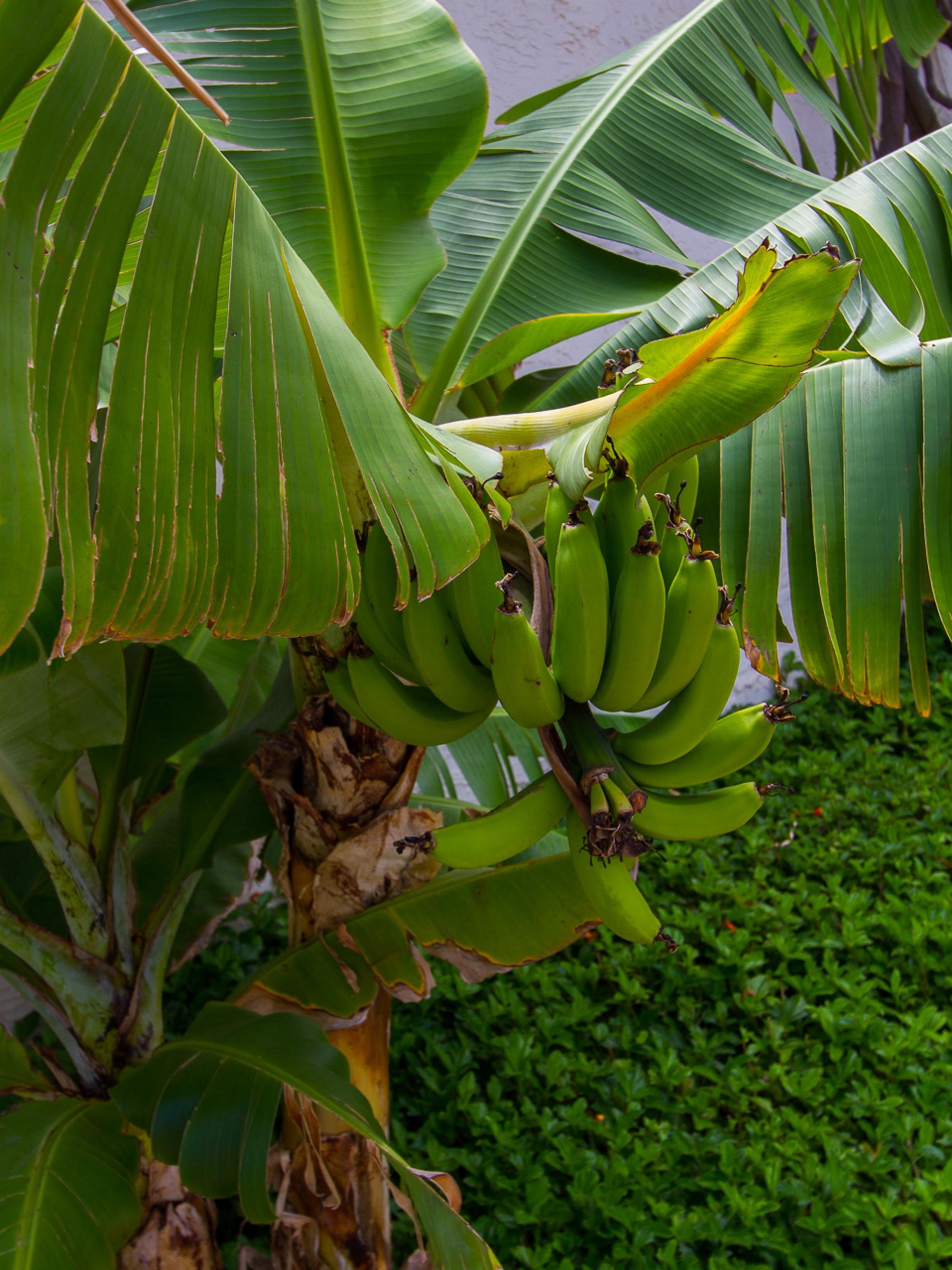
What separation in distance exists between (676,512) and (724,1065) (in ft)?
4.51

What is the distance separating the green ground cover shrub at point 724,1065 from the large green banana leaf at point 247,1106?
0.63 metres

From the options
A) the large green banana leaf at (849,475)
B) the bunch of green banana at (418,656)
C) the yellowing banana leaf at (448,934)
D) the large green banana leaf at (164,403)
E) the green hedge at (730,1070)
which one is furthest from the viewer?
the green hedge at (730,1070)

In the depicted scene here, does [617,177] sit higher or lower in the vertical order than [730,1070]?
higher

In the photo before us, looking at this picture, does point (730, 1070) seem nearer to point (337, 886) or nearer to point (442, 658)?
point (337, 886)

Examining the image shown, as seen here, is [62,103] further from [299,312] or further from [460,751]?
[460,751]

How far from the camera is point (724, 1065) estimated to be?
66.6 inches

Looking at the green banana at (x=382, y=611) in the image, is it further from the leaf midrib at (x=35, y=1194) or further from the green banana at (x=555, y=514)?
the leaf midrib at (x=35, y=1194)

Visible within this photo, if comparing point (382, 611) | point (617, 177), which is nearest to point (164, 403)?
point (382, 611)

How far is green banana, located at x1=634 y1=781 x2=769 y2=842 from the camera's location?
2.26 ft

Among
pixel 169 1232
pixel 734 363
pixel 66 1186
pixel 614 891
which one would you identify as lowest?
pixel 169 1232

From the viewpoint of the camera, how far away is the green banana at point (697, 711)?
2.22ft

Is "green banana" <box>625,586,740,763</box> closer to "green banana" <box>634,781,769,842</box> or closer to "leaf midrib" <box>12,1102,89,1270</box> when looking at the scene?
"green banana" <box>634,781,769,842</box>

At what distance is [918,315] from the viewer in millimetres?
990

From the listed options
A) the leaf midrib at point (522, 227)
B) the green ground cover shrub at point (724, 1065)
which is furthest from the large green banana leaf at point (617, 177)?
the green ground cover shrub at point (724, 1065)
